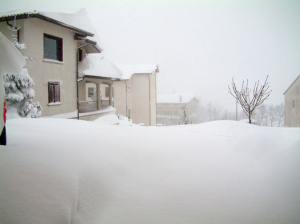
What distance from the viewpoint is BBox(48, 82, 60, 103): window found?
12.1 m

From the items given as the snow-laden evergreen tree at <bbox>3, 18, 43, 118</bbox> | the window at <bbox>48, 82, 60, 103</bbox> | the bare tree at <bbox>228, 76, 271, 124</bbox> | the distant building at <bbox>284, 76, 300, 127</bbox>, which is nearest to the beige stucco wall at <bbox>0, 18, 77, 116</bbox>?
the window at <bbox>48, 82, 60, 103</bbox>

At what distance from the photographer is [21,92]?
9.95 metres

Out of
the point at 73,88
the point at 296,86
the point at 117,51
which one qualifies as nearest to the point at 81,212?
the point at 73,88

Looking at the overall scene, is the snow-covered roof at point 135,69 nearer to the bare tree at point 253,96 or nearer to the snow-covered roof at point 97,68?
the snow-covered roof at point 97,68

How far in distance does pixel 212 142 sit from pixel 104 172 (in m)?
3.05

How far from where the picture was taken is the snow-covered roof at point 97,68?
15056mm

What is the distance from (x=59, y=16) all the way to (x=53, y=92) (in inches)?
186

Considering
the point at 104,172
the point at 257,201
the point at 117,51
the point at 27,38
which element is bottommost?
the point at 257,201

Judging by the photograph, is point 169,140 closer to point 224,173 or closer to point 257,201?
point 224,173

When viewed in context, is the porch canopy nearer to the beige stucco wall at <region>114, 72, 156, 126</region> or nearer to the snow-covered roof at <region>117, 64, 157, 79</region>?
the snow-covered roof at <region>117, 64, 157, 79</region>

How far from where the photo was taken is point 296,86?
931 inches

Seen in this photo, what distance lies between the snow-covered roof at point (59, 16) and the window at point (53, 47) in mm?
1137

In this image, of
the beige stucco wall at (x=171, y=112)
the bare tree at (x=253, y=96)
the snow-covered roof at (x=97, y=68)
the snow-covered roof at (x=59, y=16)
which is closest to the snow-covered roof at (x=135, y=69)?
the snow-covered roof at (x=97, y=68)

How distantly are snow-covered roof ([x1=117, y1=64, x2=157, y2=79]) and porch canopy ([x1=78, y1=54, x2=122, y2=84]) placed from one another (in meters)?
4.97
